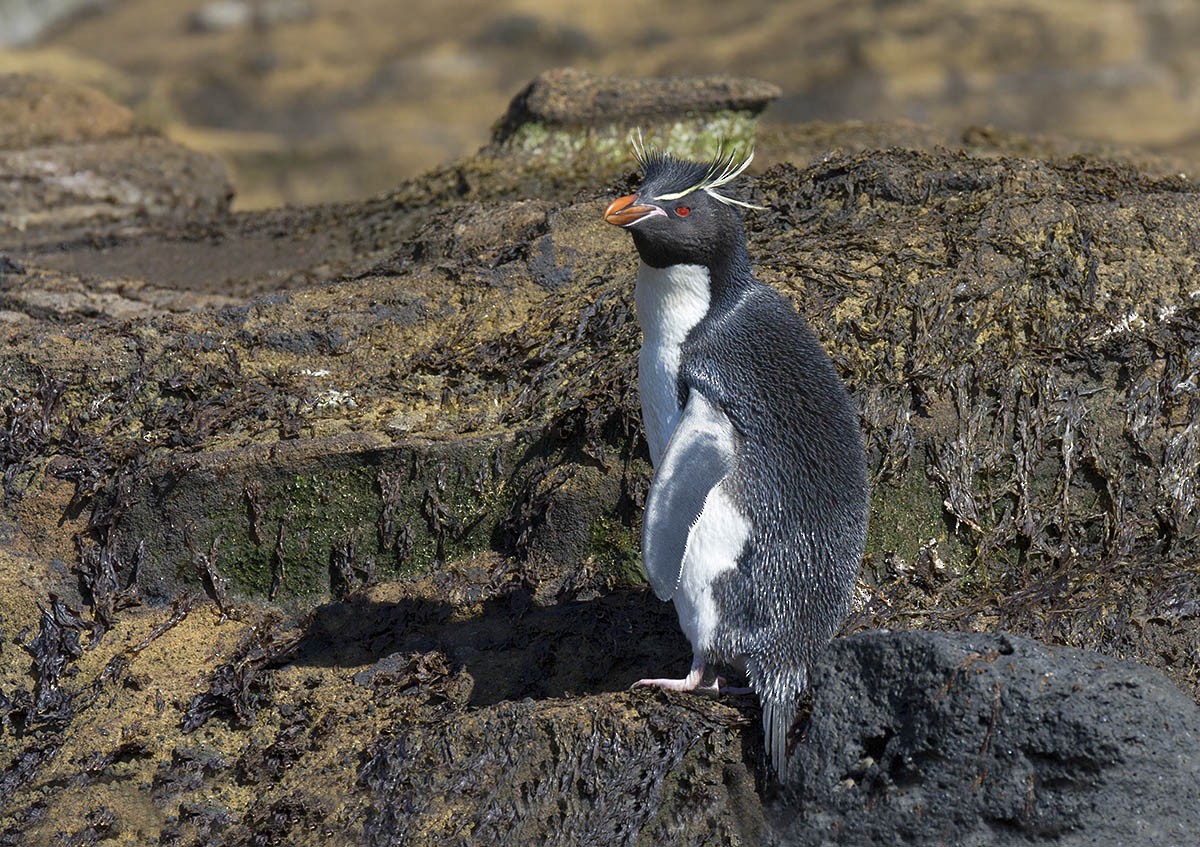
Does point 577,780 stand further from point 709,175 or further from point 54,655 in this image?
point 54,655

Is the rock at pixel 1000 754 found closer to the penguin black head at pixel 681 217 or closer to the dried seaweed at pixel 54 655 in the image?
the penguin black head at pixel 681 217

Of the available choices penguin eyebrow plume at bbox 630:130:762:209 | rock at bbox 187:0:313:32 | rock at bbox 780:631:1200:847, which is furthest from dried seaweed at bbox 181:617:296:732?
rock at bbox 187:0:313:32

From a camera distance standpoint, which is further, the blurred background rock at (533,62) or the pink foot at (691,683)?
the blurred background rock at (533,62)

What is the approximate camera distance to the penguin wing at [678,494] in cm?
437

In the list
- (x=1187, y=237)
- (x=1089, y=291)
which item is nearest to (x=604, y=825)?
(x=1089, y=291)

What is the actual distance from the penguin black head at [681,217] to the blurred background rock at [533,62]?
14654mm

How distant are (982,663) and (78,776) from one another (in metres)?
3.14

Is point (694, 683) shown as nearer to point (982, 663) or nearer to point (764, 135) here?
point (982, 663)

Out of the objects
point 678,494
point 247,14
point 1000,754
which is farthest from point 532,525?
point 247,14

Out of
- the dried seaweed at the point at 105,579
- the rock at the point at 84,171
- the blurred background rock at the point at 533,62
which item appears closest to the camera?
the dried seaweed at the point at 105,579

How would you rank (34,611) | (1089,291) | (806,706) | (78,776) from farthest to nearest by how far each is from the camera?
(1089,291) → (34,611) → (78,776) → (806,706)

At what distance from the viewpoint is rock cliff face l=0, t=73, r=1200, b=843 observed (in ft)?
14.1

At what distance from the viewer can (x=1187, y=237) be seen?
20.7 feet

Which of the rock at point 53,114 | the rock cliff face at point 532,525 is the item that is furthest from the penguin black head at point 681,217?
the rock at point 53,114
